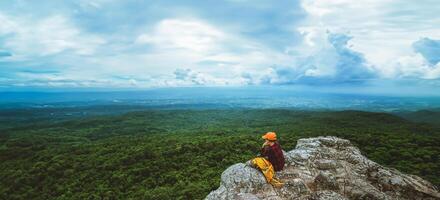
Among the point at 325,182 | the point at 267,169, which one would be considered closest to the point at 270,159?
the point at 267,169

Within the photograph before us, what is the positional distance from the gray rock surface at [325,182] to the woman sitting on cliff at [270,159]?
0.36 meters

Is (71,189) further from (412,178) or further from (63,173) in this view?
(412,178)

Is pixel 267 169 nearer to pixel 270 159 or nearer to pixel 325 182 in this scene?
pixel 270 159

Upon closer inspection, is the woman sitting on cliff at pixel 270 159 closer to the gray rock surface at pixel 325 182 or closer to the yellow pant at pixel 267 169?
the yellow pant at pixel 267 169

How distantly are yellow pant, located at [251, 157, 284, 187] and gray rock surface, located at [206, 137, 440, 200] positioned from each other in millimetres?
256

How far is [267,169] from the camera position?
15211mm

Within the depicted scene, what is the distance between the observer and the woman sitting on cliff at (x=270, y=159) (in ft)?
49.9

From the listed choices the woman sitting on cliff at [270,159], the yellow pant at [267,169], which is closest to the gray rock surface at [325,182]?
the yellow pant at [267,169]

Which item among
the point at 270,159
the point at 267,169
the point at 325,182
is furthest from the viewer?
the point at 270,159

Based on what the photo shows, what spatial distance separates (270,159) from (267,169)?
901mm

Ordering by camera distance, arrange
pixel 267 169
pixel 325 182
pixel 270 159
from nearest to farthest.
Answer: pixel 267 169 < pixel 325 182 < pixel 270 159

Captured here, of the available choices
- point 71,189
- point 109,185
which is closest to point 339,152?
point 109,185

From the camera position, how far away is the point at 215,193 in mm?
14141

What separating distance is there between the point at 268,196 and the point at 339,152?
881 centimetres
